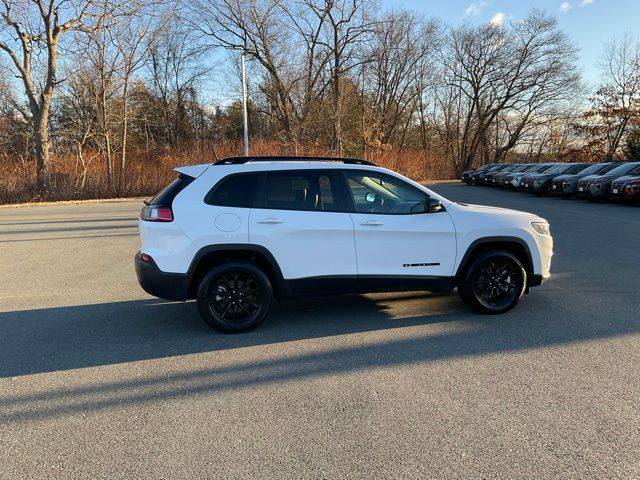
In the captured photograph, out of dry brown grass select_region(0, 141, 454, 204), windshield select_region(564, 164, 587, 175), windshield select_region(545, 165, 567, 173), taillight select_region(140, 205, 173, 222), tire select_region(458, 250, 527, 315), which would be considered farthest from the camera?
dry brown grass select_region(0, 141, 454, 204)

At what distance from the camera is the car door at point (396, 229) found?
16.1 ft

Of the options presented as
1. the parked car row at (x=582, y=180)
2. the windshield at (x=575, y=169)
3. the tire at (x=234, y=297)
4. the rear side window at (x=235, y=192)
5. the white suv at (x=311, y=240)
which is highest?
the windshield at (x=575, y=169)

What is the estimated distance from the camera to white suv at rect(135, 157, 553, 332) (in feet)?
15.3

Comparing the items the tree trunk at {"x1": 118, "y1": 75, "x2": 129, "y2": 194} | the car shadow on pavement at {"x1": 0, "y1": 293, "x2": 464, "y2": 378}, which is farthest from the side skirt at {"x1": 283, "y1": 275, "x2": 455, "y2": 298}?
the tree trunk at {"x1": 118, "y1": 75, "x2": 129, "y2": 194}

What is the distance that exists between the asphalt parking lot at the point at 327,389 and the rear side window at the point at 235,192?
1406 millimetres

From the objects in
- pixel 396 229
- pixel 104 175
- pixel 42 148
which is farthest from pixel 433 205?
pixel 104 175

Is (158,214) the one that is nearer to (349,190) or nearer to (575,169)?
(349,190)

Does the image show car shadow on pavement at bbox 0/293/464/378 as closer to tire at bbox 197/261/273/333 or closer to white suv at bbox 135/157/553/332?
tire at bbox 197/261/273/333

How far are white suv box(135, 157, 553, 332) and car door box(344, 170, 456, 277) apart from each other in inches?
0.4

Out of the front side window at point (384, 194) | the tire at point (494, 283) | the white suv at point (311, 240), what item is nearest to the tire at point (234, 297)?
the white suv at point (311, 240)

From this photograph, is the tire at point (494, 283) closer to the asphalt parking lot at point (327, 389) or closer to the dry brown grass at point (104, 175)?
the asphalt parking lot at point (327, 389)

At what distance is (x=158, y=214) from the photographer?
4668 millimetres

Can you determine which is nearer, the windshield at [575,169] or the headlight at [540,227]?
the headlight at [540,227]

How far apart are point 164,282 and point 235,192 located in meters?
1.19
